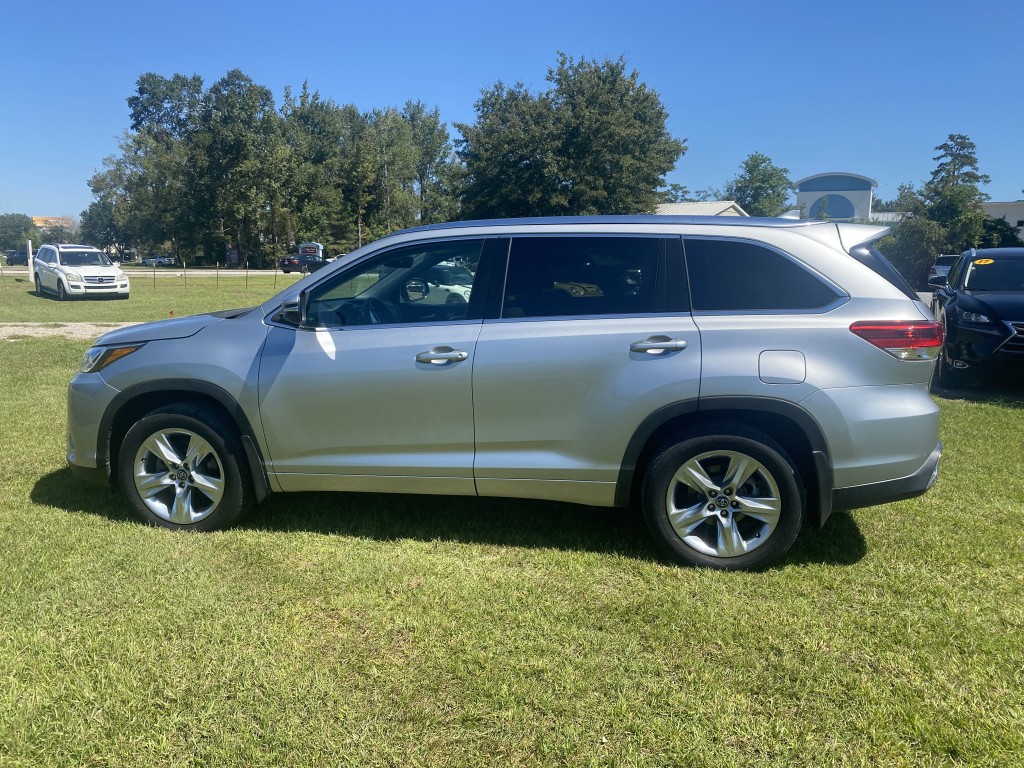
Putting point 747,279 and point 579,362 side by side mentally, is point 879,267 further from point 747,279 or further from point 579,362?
point 579,362

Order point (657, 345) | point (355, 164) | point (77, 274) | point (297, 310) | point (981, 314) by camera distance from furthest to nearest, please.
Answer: point (355, 164) < point (77, 274) < point (981, 314) < point (297, 310) < point (657, 345)

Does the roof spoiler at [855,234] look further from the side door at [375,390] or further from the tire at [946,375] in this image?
the tire at [946,375]

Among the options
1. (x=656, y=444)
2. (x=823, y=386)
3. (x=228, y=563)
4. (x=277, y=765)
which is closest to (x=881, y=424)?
(x=823, y=386)

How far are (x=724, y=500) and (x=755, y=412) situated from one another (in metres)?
0.47

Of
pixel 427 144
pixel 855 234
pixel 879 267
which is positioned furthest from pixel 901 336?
pixel 427 144

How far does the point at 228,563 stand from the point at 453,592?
1270mm

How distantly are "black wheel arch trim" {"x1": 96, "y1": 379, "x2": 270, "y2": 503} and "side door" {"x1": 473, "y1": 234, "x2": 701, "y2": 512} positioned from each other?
4.20 feet

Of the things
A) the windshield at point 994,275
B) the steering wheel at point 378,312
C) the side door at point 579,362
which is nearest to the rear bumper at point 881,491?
the side door at point 579,362

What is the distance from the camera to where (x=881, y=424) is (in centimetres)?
359

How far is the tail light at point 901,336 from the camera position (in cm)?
358

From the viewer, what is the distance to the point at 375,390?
397 centimetres

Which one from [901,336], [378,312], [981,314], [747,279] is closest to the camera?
[901,336]

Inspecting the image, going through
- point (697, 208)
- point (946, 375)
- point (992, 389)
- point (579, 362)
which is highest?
point (697, 208)

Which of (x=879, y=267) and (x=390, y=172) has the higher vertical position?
(x=390, y=172)
